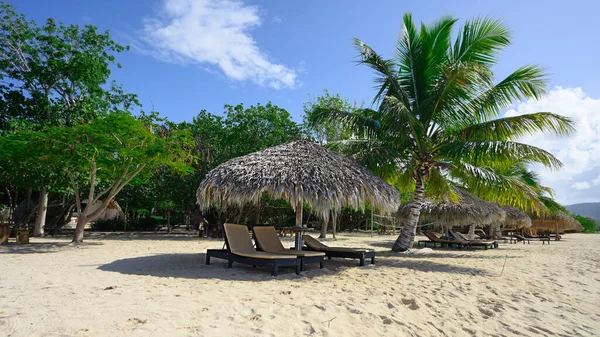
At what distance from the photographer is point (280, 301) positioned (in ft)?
15.0

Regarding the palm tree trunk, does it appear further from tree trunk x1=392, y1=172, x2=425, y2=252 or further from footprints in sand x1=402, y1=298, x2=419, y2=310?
footprints in sand x1=402, y1=298, x2=419, y2=310

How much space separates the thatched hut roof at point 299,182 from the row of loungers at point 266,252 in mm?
718

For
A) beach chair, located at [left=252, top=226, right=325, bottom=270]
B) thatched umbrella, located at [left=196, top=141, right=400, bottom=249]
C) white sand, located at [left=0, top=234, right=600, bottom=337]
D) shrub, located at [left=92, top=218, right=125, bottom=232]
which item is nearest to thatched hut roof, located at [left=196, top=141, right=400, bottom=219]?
thatched umbrella, located at [left=196, top=141, right=400, bottom=249]

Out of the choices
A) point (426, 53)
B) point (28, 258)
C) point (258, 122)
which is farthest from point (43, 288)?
point (258, 122)

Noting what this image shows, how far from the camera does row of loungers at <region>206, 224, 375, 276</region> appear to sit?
21.1 ft

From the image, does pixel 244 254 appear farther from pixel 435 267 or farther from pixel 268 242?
pixel 435 267

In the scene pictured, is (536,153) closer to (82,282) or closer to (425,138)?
(425,138)

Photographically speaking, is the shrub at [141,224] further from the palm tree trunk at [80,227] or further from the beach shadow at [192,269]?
the beach shadow at [192,269]

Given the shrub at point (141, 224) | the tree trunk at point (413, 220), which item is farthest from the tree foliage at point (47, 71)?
the tree trunk at point (413, 220)

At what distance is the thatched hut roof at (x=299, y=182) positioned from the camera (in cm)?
743

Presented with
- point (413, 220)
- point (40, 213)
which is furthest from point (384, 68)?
point (40, 213)

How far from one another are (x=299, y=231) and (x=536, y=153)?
241 inches

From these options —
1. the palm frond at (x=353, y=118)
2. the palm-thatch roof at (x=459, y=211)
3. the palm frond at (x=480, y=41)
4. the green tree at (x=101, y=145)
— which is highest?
the palm frond at (x=480, y=41)

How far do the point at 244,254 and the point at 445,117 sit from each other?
6998mm
